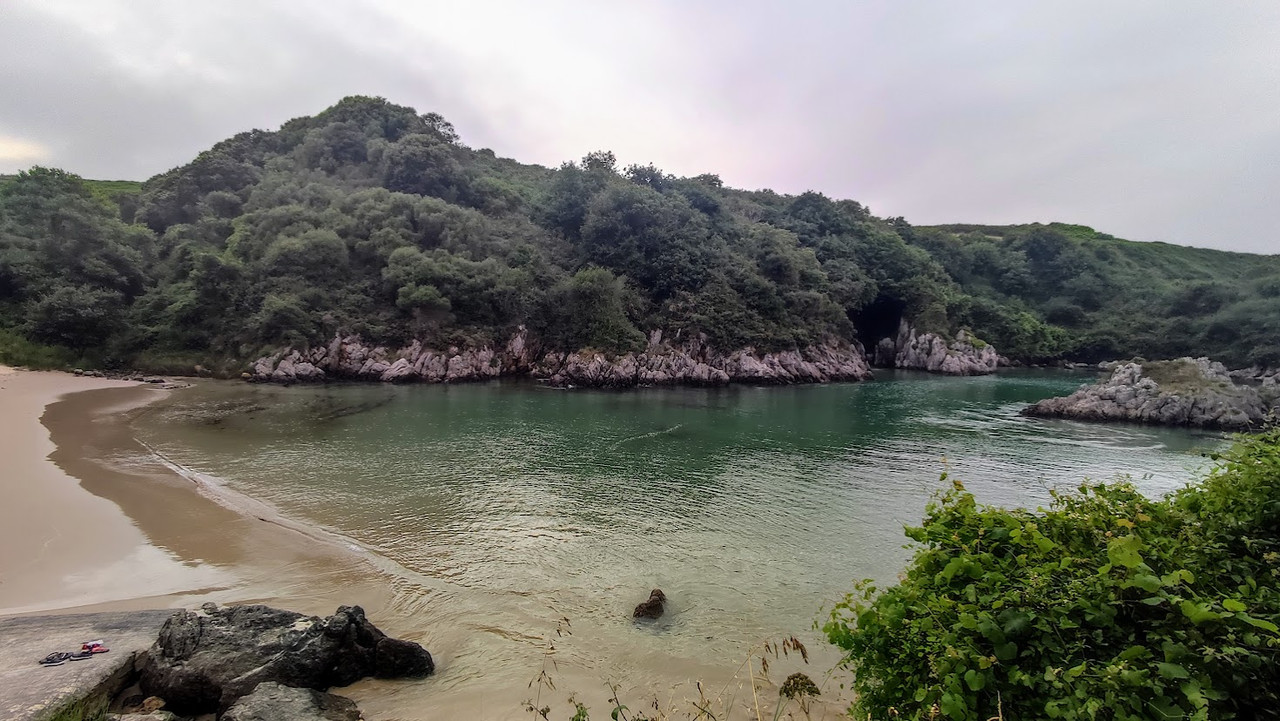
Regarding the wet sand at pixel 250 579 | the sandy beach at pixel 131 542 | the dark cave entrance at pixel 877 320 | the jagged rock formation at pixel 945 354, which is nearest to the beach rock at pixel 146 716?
the wet sand at pixel 250 579

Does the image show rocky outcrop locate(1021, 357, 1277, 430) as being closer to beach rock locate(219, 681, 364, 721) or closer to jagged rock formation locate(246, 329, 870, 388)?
jagged rock formation locate(246, 329, 870, 388)

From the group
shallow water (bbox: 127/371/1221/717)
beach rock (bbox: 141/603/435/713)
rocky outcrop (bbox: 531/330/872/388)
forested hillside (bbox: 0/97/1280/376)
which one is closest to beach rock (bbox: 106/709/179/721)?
beach rock (bbox: 141/603/435/713)

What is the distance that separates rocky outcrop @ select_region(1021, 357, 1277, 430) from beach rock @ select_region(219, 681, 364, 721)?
35.2 meters

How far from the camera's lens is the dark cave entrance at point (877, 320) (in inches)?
2402

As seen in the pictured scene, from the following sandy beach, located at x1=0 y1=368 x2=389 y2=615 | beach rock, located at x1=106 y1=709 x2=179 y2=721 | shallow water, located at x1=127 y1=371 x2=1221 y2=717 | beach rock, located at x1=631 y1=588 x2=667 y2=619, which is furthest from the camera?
sandy beach, located at x1=0 y1=368 x2=389 y2=615

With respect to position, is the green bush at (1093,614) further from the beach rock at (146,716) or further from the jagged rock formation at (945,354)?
the jagged rock formation at (945,354)

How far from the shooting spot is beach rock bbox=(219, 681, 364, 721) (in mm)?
5422

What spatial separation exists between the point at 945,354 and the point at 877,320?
35.1 ft

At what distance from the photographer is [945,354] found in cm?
5472

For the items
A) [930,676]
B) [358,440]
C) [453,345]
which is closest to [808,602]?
[930,676]

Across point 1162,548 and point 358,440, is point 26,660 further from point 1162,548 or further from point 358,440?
point 358,440

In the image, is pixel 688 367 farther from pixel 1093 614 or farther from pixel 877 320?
pixel 1093 614

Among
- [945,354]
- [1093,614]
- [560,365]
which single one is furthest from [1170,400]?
[560,365]

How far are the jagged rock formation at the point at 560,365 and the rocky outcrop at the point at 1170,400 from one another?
1839 cm
